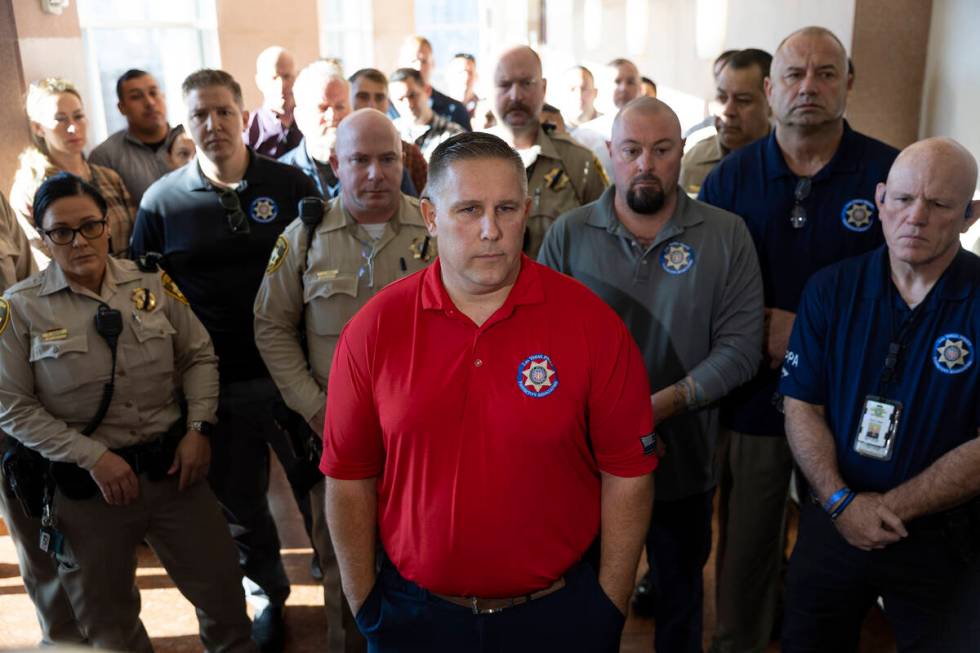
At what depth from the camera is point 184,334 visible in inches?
106

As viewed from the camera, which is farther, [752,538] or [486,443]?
[752,538]

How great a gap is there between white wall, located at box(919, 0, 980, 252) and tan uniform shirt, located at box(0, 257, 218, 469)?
113 inches

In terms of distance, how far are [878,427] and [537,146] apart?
6.65 ft

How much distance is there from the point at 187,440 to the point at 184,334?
34 cm

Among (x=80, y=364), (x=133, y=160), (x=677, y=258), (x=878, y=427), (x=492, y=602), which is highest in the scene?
(x=133, y=160)

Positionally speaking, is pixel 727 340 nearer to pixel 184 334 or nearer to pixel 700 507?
pixel 700 507

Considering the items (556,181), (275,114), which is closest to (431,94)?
(275,114)

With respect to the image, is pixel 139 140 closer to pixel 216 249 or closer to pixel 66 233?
pixel 216 249

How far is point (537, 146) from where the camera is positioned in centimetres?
371

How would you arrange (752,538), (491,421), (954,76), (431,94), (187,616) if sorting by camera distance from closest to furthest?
(491,421) → (752,538) → (187,616) → (954,76) → (431,94)

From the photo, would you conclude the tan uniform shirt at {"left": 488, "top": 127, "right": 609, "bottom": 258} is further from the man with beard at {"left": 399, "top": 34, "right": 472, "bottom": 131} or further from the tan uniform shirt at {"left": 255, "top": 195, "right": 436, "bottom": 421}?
the man with beard at {"left": 399, "top": 34, "right": 472, "bottom": 131}

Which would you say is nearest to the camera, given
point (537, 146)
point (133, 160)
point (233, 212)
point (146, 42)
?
point (233, 212)

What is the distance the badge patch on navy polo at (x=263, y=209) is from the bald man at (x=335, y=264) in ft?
1.13

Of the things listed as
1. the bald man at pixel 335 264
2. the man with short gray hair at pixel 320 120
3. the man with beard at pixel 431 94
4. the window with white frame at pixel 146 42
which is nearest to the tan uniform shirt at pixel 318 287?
the bald man at pixel 335 264
